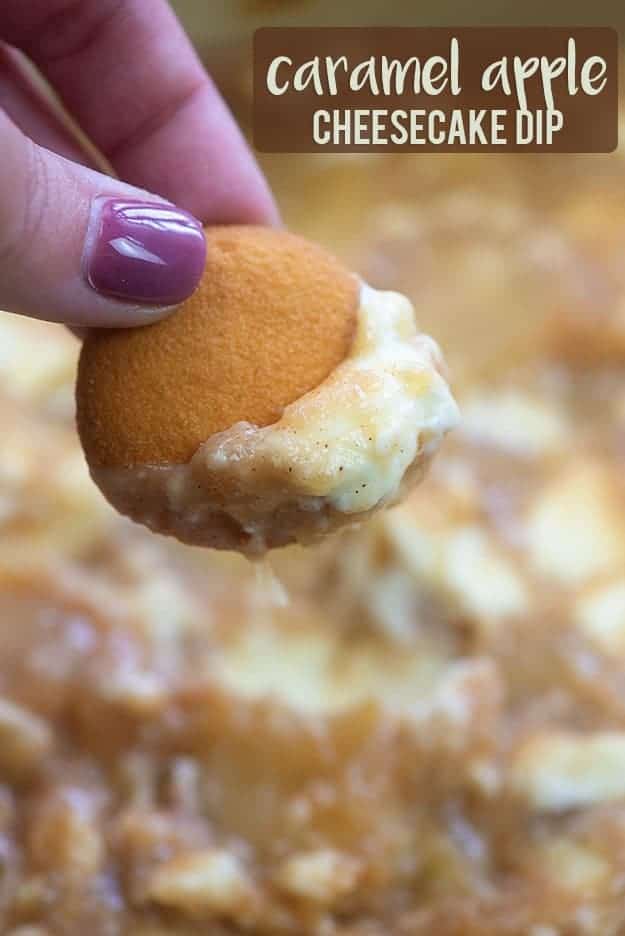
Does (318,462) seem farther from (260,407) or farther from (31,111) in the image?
(31,111)

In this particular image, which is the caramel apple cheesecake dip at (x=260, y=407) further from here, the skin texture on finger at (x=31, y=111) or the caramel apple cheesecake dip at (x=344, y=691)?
the skin texture on finger at (x=31, y=111)

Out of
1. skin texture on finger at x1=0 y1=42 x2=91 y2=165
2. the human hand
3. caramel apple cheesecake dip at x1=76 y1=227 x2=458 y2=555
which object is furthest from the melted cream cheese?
skin texture on finger at x1=0 y1=42 x2=91 y2=165

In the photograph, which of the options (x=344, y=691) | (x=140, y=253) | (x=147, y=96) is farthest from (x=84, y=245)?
(x=344, y=691)

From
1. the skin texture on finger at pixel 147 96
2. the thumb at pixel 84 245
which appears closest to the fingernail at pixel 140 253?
the thumb at pixel 84 245

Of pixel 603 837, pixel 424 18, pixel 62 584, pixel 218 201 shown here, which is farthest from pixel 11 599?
pixel 424 18

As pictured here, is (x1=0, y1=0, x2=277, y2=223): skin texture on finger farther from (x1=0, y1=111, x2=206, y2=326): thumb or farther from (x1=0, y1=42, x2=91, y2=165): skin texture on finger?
(x1=0, y1=111, x2=206, y2=326): thumb

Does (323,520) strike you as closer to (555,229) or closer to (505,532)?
(505,532)
